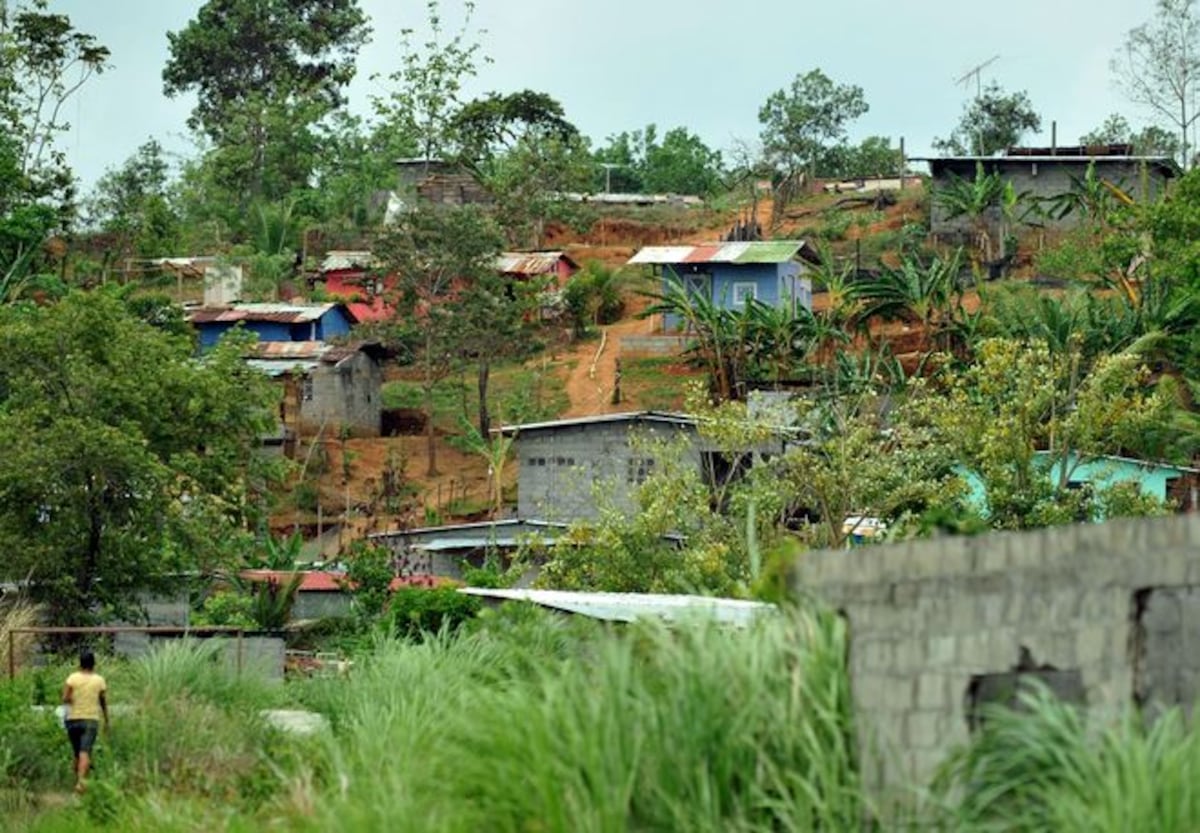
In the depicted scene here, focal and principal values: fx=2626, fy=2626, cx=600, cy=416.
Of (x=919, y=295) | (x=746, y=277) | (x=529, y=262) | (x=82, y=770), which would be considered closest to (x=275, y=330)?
(x=529, y=262)

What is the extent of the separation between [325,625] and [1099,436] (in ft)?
34.7

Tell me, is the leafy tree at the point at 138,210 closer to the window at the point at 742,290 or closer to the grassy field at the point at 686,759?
the window at the point at 742,290

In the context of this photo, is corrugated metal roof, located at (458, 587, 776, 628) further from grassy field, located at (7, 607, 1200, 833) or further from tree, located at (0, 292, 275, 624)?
tree, located at (0, 292, 275, 624)

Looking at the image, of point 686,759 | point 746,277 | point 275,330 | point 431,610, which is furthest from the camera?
point 275,330

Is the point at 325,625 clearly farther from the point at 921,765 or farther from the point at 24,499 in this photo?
the point at 921,765

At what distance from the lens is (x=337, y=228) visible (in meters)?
65.2

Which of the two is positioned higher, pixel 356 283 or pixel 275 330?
pixel 356 283

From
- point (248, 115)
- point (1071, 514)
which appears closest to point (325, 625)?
point (1071, 514)

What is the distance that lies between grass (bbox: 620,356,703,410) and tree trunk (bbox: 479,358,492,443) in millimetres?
2719

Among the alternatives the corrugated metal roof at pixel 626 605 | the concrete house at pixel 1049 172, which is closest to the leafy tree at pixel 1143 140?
the concrete house at pixel 1049 172

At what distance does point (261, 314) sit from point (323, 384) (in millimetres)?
3880

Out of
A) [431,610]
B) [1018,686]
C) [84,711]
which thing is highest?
[1018,686]

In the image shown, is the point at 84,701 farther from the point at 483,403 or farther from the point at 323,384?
the point at 323,384

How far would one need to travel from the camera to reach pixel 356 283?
61188 mm
